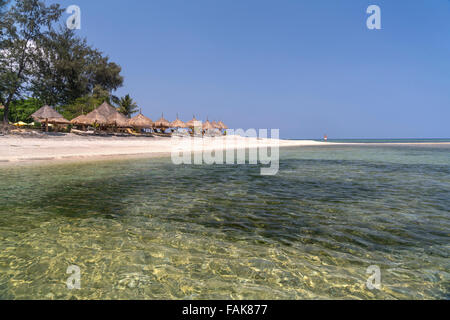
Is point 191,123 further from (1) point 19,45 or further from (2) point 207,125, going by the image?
(1) point 19,45

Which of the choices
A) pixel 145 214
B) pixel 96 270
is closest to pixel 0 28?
pixel 145 214

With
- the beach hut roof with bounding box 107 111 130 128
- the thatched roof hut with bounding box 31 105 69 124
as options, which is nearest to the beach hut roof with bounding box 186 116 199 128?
the beach hut roof with bounding box 107 111 130 128

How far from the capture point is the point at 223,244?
3787mm

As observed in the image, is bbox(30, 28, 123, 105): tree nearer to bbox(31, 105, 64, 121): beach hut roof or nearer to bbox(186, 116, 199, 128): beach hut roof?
bbox(31, 105, 64, 121): beach hut roof

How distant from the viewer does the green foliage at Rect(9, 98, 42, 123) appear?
145 ft

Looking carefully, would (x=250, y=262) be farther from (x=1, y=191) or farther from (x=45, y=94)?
(x=45, y=94)

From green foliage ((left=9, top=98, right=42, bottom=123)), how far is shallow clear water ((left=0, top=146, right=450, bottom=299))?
48.9 m

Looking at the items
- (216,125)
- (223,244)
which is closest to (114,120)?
(216,125)

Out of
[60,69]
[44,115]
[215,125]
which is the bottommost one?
[44,115]

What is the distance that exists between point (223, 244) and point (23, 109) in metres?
58.4

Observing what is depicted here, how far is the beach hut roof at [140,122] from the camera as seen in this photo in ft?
114

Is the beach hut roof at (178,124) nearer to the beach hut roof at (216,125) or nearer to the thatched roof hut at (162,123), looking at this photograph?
the thatched roof hut at (162,123)

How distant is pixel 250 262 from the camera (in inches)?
128
